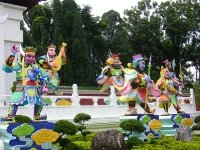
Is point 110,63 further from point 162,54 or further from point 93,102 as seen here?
point 162,54

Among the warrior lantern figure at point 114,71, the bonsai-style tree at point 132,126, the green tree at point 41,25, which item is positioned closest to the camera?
the bonsai-style tree at point 132,126

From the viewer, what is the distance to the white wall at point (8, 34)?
1615cm

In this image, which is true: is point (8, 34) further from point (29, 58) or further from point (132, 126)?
point (132, 126)

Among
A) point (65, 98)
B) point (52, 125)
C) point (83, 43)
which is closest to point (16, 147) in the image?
point (52, 125)

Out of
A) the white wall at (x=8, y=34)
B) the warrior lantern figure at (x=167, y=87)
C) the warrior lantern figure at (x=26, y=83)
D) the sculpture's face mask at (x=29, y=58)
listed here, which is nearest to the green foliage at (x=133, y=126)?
the warrior lantern figure at (x=26, y=83)

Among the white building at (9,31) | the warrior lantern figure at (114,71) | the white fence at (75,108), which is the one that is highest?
the white building at (9,31)

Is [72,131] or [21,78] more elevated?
[21,78]

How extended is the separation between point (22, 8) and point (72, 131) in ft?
31.4

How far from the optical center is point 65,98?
1476 centimetres

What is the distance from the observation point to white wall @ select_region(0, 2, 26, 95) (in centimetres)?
1615

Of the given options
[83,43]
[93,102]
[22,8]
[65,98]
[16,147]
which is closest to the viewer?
[16,147]

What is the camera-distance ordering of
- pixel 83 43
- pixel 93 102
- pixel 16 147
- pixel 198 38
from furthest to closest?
pixel 198 38 < pixel 83 43 < pixel 93 102 < pixel 16 147

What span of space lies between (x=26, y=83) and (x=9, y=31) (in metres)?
7.91

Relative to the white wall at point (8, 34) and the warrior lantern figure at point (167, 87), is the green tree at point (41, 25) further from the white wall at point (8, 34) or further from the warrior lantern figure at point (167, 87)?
the warrior lantern figure at point (167, 87)
